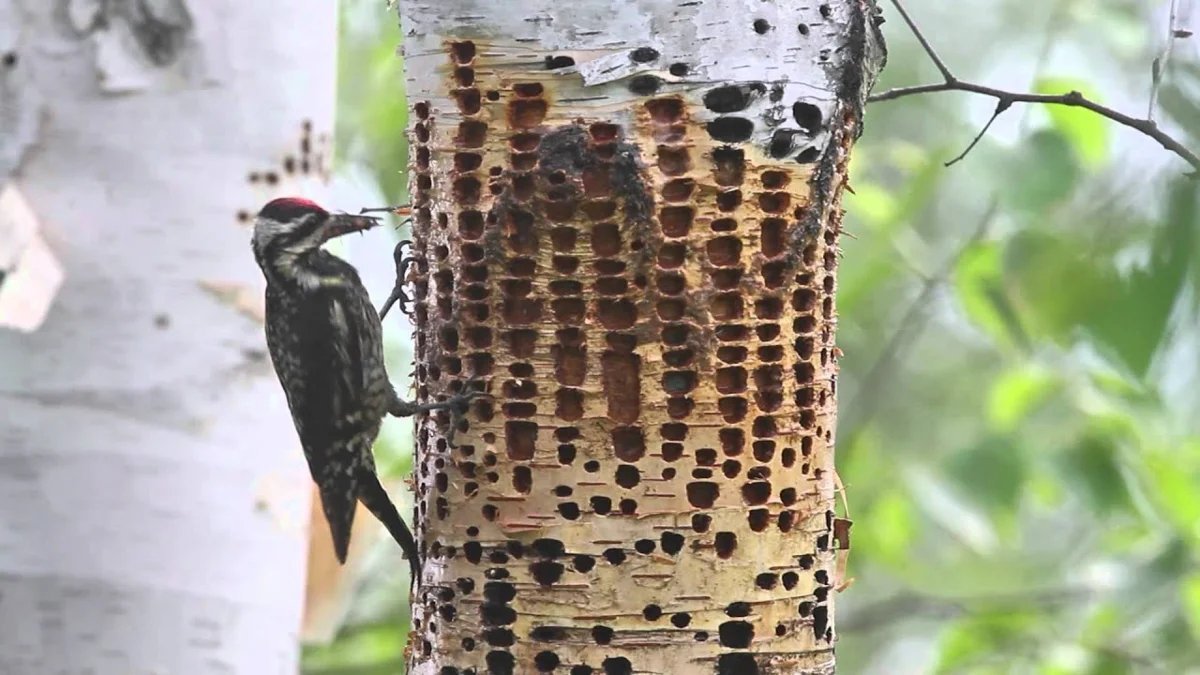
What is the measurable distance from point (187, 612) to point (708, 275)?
1267 millimetres

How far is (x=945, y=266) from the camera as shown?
11.4ft

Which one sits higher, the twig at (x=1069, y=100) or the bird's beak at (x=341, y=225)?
the bird's beak at (x=341, y=225)

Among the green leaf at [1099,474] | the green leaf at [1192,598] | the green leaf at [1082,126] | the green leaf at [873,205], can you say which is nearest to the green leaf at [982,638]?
the green leaf at [1192,598]

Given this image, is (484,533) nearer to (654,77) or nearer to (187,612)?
(654,77)

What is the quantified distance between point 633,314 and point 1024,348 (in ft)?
4.49

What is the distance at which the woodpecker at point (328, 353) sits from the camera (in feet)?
7.94

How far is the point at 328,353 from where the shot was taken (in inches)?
107

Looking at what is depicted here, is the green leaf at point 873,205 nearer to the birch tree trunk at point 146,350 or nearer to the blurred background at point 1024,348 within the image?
the blurred background at point 1024,348

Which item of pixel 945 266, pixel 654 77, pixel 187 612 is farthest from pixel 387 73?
pixel 654 77

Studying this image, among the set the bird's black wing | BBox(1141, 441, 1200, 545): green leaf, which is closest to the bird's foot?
the bird's black wing

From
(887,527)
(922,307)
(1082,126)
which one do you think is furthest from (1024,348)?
(887,527)

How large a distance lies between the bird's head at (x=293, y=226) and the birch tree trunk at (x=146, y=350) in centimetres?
10

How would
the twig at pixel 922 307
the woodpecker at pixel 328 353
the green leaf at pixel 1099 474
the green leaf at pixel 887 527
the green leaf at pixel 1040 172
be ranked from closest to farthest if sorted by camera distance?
the woodpecker at pixel 328 353 < the green leaf at pixel 1040 172 < the twig at pixel 922 307 < the green leaf at pixel 1099 474 < the green leaf at pixel 887 527

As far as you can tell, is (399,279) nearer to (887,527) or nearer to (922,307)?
(922,307)
